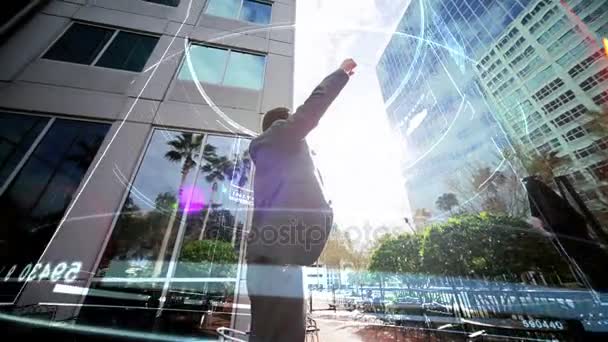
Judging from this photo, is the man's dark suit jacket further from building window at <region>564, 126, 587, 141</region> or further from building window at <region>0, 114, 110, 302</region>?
building window at <region>564, 126, 587, 141</region>

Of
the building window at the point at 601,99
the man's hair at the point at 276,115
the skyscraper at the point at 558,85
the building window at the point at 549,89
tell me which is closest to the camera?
the man's hair at the point at 276,115

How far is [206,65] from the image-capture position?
18.2 feet

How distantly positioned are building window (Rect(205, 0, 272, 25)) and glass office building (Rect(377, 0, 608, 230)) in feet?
20.0

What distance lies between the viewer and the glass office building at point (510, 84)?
25.6ft

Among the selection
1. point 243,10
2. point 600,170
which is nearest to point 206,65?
point 243,10

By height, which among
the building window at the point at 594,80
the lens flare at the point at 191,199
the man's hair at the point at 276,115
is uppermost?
the building window at the point at 594,80

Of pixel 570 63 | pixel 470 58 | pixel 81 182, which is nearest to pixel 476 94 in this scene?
pixel 470 58

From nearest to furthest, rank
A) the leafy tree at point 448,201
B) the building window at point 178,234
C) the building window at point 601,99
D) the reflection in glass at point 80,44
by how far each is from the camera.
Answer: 1. the building window at point 178,234
2. the reflection in glass at point 80,44
3. the building window at point 601,99
4. the leafy tree at point 448,201

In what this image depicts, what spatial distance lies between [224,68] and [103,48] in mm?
3167

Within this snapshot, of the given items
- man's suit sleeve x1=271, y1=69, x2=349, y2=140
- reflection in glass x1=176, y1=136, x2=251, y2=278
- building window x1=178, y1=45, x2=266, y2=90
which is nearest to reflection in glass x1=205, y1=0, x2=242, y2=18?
building window x1=178, y1=45, x2=266, y2=90

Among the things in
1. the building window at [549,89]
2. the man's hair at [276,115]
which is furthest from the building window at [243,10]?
the building window at [549,89]

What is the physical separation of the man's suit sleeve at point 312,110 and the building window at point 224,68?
4.87 metres

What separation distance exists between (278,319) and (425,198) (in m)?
36.2

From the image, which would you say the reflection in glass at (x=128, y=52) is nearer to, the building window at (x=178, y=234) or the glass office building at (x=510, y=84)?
the building window at (x=178, y=234)
